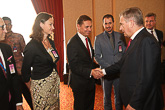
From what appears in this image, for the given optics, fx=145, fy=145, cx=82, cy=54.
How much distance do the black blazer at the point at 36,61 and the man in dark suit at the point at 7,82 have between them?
340 millimetres

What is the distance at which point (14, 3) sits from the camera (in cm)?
476

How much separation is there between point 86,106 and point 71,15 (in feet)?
11.9

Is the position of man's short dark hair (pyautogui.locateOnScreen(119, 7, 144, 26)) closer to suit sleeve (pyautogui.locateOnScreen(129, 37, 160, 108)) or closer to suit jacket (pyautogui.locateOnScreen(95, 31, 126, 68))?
suit sleeve (pyautogui.locateOnScreen(129, 37, 160, 108))

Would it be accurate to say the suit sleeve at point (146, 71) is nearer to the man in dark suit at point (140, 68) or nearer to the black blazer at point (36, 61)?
the man in dark suit at point (140, 68)

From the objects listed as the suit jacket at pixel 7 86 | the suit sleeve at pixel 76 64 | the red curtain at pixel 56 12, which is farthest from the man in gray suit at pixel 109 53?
the red curtain at pixel 56 12

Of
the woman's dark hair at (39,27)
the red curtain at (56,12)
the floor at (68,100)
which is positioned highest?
the red curtain at (56,12)

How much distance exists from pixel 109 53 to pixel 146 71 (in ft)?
4.87

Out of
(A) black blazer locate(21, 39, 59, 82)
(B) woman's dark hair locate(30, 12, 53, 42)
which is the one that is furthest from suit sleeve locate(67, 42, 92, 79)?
(B) woman's dark hair locate(30, 12, 53, 42)

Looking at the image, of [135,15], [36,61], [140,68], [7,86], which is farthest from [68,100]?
[135,15]

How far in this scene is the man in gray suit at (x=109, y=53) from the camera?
113 inches

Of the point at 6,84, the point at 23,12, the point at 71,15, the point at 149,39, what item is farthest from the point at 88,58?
the point at 23,12

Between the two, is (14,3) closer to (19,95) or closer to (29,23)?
(29,23)

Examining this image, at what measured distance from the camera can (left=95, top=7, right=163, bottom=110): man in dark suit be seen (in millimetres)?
1417

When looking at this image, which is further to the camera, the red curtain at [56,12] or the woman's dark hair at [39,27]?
the red curtain at [56,12]
